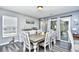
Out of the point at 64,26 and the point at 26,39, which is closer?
the point at 64,26

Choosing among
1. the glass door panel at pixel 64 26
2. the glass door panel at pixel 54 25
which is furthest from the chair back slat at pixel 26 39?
the glass door panel at pixel 64 26

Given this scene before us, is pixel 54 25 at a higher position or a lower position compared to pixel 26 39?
higher

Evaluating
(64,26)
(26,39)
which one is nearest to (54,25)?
(64,26)

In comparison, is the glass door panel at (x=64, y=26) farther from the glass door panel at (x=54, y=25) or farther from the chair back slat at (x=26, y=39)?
the chair back slat at (x=26, y=39)

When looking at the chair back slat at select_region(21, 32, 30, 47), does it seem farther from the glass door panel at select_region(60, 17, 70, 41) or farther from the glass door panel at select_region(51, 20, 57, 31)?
the glass door panel at select_region(60, 17, 70, 41)

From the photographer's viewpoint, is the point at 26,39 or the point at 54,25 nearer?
the point at 54,25

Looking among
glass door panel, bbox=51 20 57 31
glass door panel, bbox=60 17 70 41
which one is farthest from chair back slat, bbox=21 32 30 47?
glass door panel, bbox=60 17 70 41

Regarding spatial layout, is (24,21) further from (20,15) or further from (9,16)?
(9,16)

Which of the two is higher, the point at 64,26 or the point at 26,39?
the point at 64,26

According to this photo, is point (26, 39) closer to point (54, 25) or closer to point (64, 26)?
point (54, 25)

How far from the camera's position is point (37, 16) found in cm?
154
